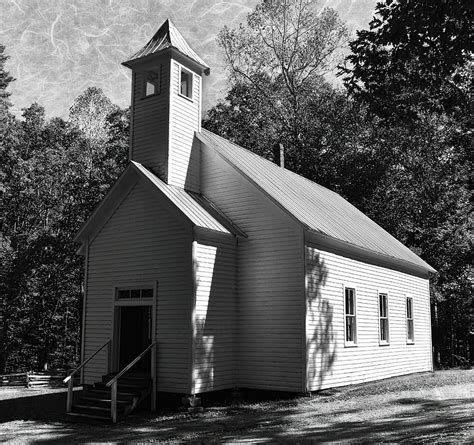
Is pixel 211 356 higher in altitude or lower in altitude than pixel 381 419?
higher

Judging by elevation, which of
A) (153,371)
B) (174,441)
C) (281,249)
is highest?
(281,249)

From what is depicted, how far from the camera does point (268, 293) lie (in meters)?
16.3

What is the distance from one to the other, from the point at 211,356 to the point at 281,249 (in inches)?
137

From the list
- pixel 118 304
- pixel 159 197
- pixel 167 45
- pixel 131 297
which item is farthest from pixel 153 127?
pixel 118 304

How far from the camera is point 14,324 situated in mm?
33844

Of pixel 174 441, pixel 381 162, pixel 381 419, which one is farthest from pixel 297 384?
pixel 381 162

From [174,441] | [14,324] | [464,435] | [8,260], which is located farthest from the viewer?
[14,324]

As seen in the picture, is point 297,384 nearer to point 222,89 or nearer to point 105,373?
point 105,373

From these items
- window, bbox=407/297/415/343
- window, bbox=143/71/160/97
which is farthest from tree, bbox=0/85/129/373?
window, bbox=407/297/415/343

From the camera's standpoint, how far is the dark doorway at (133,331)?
1667 cm

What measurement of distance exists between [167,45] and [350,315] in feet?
32.8

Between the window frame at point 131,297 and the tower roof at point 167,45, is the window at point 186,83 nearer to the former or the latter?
the tower roof at point 167,45

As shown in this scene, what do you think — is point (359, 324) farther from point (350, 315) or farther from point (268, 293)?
point (268, 293)

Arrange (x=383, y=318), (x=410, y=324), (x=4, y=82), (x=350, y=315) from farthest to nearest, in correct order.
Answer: (x=4, y=82) < (x=410, y=324) < (x=383, y=318) < (x=350, y=315)
